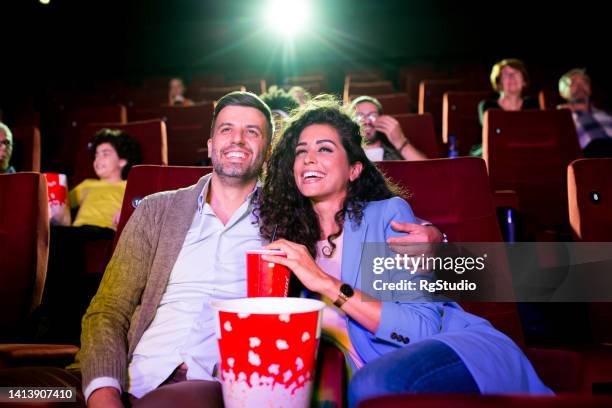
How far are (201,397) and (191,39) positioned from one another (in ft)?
25.2

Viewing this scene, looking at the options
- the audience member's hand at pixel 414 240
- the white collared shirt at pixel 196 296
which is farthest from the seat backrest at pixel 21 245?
the audience member's hand at pixel 414 240

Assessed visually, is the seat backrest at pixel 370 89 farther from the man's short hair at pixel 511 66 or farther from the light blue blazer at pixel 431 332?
the light blue blazer at pixel 431 332

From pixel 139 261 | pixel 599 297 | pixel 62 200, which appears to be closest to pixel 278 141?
pixel 139 261

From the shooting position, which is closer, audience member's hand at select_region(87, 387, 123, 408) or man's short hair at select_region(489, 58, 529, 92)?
audience member's hand at select_region(87, 387, 123, 408)

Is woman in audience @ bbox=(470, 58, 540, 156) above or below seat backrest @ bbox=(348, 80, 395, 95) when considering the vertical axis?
below

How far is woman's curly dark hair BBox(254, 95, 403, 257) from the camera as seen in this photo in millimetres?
1256

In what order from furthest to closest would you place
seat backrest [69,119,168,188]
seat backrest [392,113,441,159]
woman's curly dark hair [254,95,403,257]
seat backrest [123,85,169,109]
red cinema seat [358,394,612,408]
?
seat backrest [123,85,169,109] → seat backrest [69,119,168,188] → seat backrest [392,113,441,159] → woman's curly dark hair [254,95,403,257] → red cinema seat [358,394,612,408]

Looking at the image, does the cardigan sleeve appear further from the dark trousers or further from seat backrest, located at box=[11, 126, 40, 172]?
seat backrest, located at box=[11, 126, 40, 172]

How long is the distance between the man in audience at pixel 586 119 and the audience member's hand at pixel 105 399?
2577 millimetres

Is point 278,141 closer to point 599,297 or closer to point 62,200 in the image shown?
point 599,297

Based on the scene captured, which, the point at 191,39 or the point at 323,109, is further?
the point at 191,39

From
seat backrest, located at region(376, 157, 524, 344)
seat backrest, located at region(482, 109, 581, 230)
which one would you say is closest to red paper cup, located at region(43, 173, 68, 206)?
seat backrest, located at region(376, 157, 524, 344)

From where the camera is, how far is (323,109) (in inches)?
53.6

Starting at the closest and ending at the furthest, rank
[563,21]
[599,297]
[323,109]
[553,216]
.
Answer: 1. [323,109]
2. [599,297]
3. [553,216]
4. [563,21]
